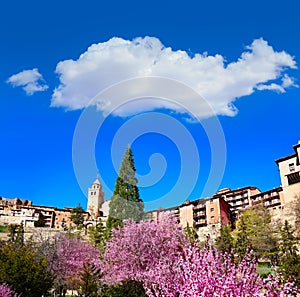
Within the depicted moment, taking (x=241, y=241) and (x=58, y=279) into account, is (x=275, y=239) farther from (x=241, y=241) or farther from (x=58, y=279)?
(x=58, y=279)

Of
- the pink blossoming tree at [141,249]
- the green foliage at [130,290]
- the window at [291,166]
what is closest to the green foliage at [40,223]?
the window at [291,166]

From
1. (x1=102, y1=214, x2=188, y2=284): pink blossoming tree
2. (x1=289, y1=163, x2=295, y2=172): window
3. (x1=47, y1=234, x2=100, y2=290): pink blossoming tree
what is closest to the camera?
(x1=102, y1=214, x2=188, y2=284): pink blossoming tree

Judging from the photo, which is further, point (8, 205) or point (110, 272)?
point (8, 205)

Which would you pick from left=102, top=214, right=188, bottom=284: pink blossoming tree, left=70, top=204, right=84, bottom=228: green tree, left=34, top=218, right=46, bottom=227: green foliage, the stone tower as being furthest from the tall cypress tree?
the stone tower

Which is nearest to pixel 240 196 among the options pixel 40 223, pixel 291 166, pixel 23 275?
pixel 291 166

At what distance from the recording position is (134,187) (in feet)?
150

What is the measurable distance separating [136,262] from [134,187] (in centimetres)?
2467

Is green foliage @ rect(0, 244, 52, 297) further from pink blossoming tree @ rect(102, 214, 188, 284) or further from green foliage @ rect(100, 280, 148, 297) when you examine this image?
green foliage @ rect(100, 280, 148, 297)

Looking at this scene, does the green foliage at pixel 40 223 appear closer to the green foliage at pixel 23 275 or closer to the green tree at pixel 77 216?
the green tree at pixel 77 216

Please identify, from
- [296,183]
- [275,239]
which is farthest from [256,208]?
[275,239]

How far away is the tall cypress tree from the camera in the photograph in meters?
42.3

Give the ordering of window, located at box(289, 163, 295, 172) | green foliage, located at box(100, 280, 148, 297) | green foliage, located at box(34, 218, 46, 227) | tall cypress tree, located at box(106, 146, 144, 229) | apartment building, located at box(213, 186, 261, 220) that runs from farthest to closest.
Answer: green foliage, located at box(34, 218, 46, 227)
apartment building, located at box(213, 186, 261, 220)
window, located at box(289, 163, 295, 172)
tall cypress tree, located at box(106, 146, 144, 229)
green foliage, located at box(100, 280, 148, 297)

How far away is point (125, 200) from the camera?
1736 inches

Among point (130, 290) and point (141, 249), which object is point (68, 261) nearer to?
point (141, 249)
